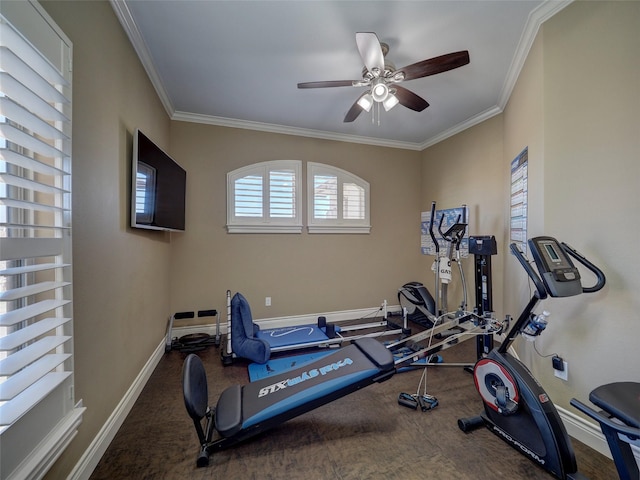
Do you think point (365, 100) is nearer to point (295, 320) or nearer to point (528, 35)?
point (528, 35)

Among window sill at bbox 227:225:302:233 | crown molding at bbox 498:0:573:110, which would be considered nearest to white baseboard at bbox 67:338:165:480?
window sill at bbox 227:225:302:233

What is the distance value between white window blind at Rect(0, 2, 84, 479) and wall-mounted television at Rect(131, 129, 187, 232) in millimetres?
856

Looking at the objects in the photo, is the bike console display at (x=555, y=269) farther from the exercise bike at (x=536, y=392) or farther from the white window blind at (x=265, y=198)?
the white window blind at (x=265, y=198)

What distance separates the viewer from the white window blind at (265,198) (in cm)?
363

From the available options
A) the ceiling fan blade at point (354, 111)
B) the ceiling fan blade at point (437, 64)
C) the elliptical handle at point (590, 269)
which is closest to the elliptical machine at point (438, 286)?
the elliptical handle at point (590, 269)

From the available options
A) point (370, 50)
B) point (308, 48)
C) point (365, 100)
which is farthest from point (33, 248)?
point (365, 100)

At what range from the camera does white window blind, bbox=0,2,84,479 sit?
0.90m

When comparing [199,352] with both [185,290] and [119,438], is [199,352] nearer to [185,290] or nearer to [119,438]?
[185,290]

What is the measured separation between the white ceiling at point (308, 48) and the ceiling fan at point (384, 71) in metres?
0.28

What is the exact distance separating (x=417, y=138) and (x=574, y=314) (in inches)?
130

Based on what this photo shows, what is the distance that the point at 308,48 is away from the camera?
2.23m

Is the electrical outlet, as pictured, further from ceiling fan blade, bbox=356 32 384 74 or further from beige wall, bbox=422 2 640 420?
ceiling fan blade, bbox=356 32 384 74

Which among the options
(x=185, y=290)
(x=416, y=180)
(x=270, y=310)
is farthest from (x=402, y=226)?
(x=185, y=290)

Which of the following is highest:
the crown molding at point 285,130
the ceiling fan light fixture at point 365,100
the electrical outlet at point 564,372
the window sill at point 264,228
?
the crown molding at point 285,130
